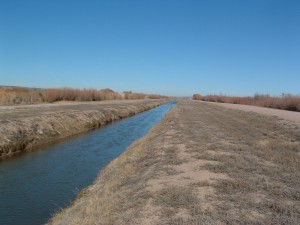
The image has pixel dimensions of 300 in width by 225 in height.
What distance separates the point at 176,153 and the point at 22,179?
21.9 ft

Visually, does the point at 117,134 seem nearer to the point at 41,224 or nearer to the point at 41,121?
the point at 41,121

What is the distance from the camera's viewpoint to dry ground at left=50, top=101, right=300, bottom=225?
6.48m

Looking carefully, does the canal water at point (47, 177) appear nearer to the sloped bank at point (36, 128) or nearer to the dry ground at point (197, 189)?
the dry ground at point (197, 189)

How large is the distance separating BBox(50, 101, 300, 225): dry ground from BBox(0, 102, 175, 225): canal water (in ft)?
3.46

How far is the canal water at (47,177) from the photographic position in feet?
29.9

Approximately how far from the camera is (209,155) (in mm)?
11969

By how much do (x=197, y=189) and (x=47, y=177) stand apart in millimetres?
7255

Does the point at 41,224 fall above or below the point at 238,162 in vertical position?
below

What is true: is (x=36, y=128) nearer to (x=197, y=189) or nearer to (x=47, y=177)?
(x=47, y=177)

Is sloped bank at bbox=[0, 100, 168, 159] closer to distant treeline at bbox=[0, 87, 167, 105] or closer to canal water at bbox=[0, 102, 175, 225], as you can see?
canal water at bbox=[0, 102, 175, 225]

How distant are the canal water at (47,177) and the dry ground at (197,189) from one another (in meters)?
1.05

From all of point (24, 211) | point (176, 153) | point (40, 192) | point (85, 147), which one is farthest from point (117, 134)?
point (24, 211)

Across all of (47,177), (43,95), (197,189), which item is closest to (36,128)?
(47,177)

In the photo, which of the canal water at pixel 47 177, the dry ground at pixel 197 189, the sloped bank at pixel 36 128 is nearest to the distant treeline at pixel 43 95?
the sloped bank at pixel 36 128
